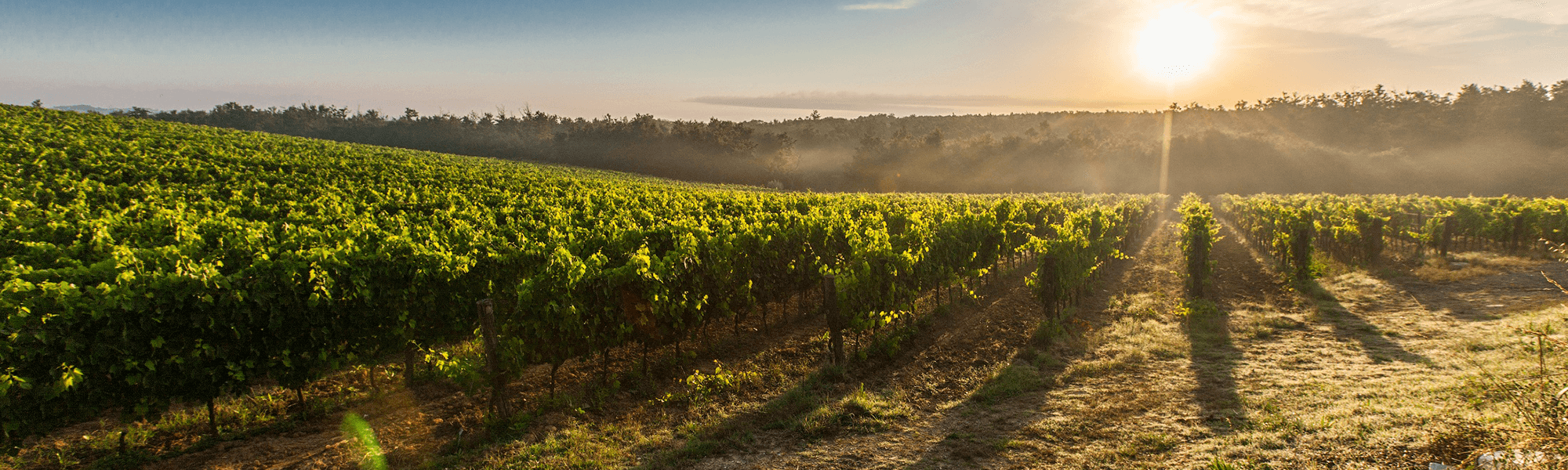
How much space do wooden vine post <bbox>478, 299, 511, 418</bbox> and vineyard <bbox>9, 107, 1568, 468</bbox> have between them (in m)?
0.02

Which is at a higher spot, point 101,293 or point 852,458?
point 101,293

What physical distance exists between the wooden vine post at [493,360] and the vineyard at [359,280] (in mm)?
130

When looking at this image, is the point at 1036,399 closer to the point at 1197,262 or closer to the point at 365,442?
the point at 365,442

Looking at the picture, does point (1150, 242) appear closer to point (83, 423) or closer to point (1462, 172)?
point (83, 423)

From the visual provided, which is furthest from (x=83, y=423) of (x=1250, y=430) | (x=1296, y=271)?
(x=1296, y=271)

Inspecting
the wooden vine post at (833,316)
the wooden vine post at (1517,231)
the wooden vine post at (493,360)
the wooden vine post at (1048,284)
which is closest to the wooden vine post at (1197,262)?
the wooden vine post at (1048,284)

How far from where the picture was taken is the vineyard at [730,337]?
6.01m

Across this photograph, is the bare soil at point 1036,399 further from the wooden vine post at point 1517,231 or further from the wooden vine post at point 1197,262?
the wooden vine post at point 1517,231

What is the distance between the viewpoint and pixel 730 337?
1131 centimetres

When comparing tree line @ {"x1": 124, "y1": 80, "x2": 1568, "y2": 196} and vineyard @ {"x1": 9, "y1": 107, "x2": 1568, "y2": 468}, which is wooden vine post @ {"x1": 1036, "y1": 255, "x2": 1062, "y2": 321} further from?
tree line @ {"x1": 124, "y1": 80, "x2": 1568, "y2": 196}

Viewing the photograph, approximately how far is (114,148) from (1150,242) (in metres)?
46.2

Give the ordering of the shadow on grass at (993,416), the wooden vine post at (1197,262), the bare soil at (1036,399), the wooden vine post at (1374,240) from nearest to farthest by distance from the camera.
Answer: the bare soil at (1036,399)
the shadow on grass at (993,416)
the wooden vine post at (1197,262)
the wooden vine post at (1374,240)

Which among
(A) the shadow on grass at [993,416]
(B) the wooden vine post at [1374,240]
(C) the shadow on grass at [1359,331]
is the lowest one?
(A) the shadow on grass at [993,416]

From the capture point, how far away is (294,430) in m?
7.04
